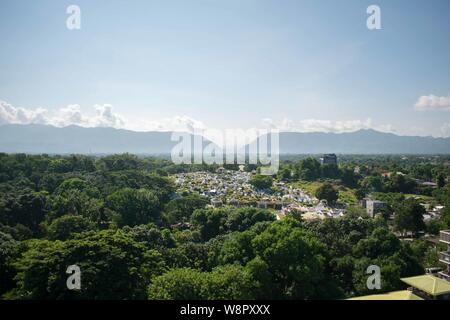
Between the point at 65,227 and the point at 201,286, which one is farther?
the point at 65,227

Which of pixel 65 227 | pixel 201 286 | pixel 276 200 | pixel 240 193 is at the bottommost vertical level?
pixel 276 200

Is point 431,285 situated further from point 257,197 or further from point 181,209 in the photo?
point 257,197

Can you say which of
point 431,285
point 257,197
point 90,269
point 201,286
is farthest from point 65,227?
point 257,197

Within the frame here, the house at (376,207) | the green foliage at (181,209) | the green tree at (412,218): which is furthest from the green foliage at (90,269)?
the house at (376,207)

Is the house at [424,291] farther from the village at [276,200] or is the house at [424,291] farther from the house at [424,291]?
the village at [276,200]

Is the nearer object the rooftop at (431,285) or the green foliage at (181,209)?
the rooftop at (431,285)

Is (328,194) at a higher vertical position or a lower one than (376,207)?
higher

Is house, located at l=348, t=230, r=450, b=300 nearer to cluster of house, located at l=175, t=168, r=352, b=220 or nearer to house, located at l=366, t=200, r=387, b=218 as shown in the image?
cluster of house, located at l=175, t=168, r=352, b=220

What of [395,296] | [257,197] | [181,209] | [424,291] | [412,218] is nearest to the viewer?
[424,291]

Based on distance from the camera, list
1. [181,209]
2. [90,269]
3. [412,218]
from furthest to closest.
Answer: [181,209] → [412,218] → [90,269]

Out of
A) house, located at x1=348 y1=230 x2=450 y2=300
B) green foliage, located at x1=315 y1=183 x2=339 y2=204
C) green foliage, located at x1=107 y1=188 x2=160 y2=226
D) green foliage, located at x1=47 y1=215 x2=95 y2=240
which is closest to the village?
green foliage, located at x1=315 y1=183 x2=339 y2=204
